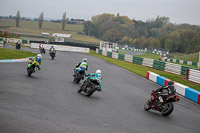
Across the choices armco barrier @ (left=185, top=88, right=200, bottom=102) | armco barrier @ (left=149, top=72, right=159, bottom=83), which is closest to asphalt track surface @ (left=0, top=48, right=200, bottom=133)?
armco barrier @ (left=185, top=88, right=200, bottom=102)

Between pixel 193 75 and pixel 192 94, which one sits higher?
pixel 193 75

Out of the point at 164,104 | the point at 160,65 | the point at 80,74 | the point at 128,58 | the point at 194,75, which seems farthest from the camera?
the point at 128,58

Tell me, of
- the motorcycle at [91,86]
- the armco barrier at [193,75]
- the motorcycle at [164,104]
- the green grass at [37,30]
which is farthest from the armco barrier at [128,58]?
the green grass at [37,30]

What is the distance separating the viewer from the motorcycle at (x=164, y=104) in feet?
36.0

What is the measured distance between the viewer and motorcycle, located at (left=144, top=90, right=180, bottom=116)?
10970mm

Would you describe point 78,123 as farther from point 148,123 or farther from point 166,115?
point 166,115

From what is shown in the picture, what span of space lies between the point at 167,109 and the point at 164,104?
0.76 ft

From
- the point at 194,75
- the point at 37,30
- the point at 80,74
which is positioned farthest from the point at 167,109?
the point at 37,30

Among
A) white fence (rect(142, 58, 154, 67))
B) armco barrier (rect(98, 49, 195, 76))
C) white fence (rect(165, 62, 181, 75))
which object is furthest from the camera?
white fence (rect(142, 58, 154, 67))

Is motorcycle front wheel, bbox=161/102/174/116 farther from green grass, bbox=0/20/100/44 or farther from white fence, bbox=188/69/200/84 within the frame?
green grass, bbox=0/20/100/44

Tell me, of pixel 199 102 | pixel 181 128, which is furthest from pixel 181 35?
pixel 181 128

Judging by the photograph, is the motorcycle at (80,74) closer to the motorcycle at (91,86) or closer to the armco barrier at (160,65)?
the motorcycle at (91,86)

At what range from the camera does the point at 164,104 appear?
11.3 metres

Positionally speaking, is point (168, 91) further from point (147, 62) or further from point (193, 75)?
point (147, 62)
